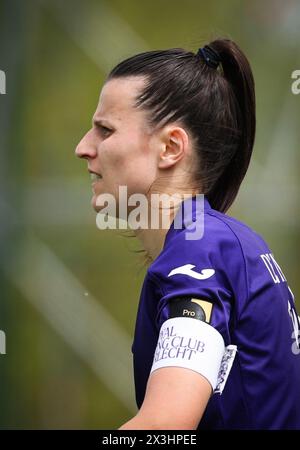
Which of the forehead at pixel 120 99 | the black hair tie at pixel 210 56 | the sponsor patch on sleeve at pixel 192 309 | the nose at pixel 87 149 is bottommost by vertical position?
the sponsor patch on sleeve at pixel 192 309

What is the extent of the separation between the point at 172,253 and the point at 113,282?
6.46 ft

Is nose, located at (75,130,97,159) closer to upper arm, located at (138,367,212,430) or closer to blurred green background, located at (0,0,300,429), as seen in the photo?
upper arm, located at (138,367,212,430)

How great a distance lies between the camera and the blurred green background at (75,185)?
126 inches

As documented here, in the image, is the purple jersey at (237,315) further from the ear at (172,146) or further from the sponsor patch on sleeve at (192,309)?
the ear at (172,146)

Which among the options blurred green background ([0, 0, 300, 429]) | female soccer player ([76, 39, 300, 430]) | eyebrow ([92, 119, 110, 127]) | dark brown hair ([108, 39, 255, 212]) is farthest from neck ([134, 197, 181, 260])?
blurred green background ([0, 0, 300, 429])

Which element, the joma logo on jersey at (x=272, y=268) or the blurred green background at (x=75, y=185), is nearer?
the joma logo on jersey at (x=272, y=268)

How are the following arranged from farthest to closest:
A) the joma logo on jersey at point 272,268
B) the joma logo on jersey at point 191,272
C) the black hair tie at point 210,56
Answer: the black hair tie at point 210,56, the joma logo on jersey at point 272,268, the joma logo on jersey at point 191,272

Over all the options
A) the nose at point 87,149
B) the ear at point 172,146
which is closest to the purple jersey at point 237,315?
the ear at point 172,146

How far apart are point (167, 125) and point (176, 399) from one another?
61 centimetres

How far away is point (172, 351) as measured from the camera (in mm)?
1202

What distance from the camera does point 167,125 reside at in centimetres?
158

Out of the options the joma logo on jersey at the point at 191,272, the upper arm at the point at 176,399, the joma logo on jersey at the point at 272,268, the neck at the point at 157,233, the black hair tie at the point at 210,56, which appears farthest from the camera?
the black hair tie at the point at 210,56

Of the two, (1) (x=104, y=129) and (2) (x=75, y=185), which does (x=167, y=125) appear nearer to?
(1) (x=104, y=129)

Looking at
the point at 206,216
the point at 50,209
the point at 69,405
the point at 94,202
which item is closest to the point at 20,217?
the point at 50,209
